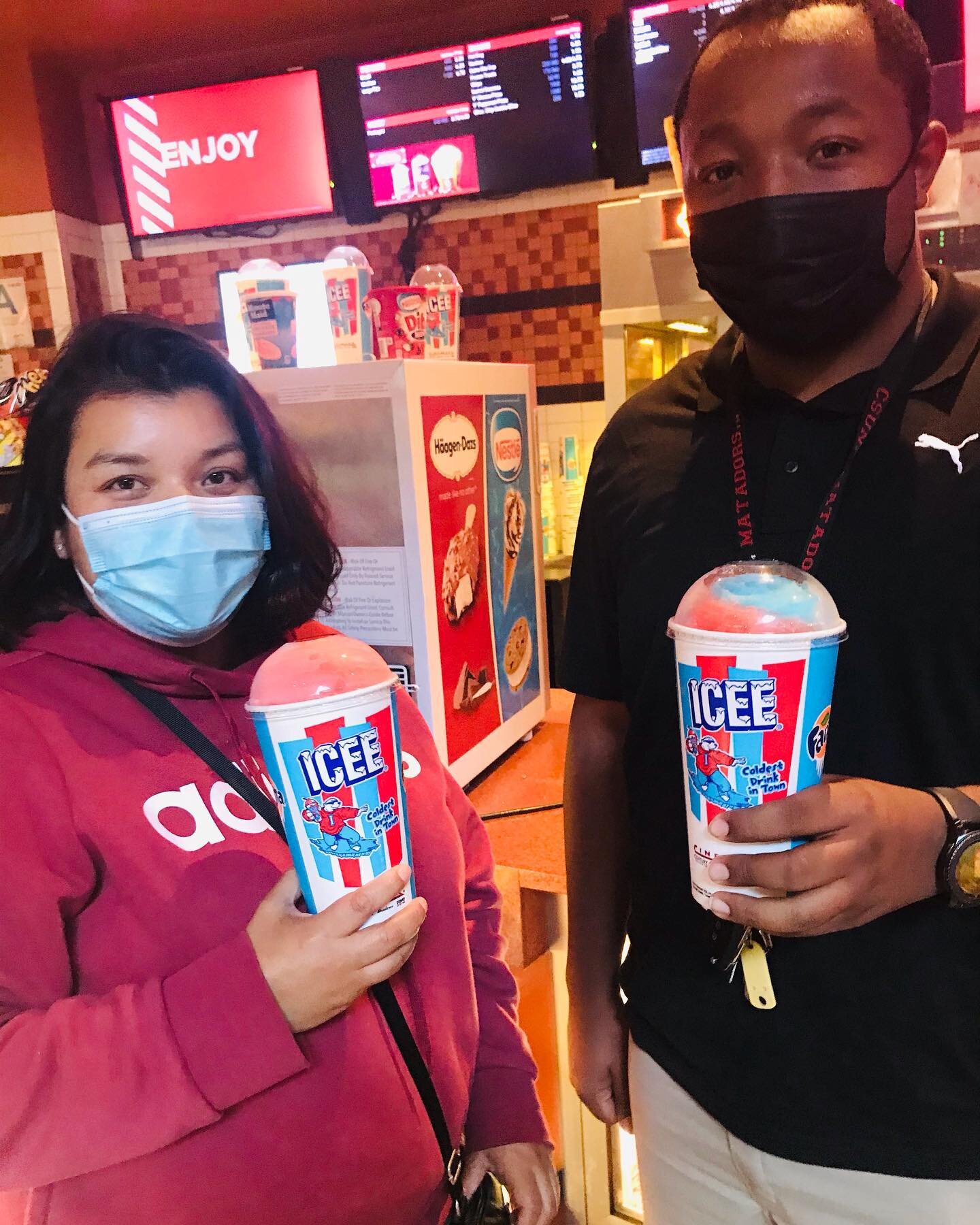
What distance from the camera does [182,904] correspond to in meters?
0.86

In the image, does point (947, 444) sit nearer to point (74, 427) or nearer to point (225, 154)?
point (74, 427)

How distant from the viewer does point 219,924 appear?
0.87 meters

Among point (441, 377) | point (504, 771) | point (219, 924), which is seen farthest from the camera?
point (504, 771)

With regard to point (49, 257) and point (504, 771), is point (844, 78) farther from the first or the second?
point (49, 257)

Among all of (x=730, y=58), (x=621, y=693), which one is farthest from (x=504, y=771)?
(x=730, y=58)

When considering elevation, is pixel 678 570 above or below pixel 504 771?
above

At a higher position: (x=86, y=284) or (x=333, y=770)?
(x=86, y=284)

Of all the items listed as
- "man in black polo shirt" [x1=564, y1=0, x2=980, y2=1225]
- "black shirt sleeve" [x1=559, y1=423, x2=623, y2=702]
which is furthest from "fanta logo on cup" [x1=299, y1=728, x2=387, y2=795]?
"black shirt sleeve" [x1=559, y1=423, x2=623, y2=702]

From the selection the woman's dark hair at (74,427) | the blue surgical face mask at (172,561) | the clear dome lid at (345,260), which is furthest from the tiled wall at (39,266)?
the blue surgical face mask at (172,561)

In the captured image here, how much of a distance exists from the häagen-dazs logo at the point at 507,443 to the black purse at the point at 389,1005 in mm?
1084

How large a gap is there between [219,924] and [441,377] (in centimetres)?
108

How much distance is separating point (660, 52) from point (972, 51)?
0.95 metres

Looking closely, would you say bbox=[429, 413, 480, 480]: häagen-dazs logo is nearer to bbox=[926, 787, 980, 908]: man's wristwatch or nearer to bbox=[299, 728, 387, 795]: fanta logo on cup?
bbox=[299, 728, 387, 795]: fanta logo on cup

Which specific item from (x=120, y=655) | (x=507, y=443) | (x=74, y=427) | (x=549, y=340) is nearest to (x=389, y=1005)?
(x=120, y=655)
